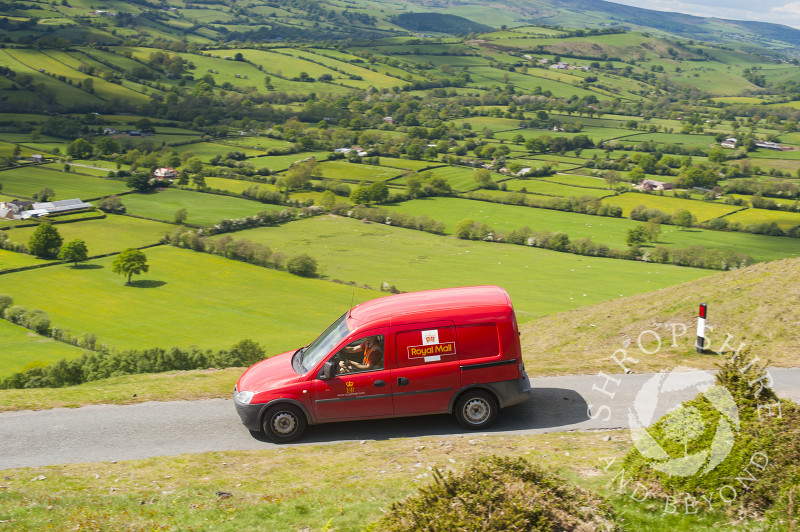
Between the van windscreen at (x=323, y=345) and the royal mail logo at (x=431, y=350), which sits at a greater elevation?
the royal mail logo at (x=431, y=350)

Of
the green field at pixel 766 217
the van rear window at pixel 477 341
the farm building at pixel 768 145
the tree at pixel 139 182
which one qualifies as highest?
the farm building at pixel 768 145

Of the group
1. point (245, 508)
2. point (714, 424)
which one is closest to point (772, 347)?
point (714, 424)

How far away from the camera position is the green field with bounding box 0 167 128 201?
330ft

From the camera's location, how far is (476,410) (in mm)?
12406

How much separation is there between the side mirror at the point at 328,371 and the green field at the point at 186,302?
37468mm

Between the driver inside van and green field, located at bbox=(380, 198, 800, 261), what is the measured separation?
69.8 metres

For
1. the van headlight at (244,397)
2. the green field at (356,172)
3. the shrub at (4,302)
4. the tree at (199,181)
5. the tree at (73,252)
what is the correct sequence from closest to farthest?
the van headlight at (244,397)
the shrub at (4,302)
the tree at (73,252)
the tree at (199,181)
the green field at (356,172)

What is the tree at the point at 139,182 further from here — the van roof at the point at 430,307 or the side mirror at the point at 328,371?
the side mirror at the point at 328,371

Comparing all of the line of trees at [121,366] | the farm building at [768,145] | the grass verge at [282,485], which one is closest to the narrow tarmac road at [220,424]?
the grass verge at [282,485]

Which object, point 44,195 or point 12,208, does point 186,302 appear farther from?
point 44,195

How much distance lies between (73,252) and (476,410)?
73.6 meters

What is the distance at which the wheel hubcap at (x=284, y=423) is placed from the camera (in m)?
12.4

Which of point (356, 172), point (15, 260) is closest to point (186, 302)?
point (15, 260)

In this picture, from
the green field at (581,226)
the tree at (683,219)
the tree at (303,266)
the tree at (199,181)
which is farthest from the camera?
the tree at (199,181)
